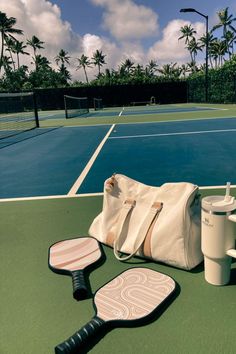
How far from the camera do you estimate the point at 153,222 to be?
285cm

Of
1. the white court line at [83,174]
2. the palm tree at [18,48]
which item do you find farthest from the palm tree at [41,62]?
the white court line at [83,174]

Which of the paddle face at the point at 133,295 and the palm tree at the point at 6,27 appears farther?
the palm tree at the point at 6,27

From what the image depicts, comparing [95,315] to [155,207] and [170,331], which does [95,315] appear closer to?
[170,331]

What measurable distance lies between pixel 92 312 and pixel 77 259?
2.51 feet

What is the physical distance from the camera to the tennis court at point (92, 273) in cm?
→ 200

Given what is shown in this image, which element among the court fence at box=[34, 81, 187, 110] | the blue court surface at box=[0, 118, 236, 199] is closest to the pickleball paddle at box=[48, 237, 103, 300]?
the blue court surface at box=[0, 118, 236, 199]

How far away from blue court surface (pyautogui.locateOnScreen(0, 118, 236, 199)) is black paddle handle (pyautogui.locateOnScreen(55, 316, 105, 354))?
316cm

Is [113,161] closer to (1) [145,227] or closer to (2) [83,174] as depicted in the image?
(2) [83,174]

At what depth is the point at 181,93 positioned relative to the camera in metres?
40.5

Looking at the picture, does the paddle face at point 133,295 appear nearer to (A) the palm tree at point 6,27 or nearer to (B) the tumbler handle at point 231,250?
(B) the tumbler handle at point 231,250

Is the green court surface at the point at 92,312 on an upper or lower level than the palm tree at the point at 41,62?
lower

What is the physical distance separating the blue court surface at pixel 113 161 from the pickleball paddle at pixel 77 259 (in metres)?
1.90

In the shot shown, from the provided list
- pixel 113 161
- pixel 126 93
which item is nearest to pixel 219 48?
pixel 126 93

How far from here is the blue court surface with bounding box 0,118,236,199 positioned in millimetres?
5630
